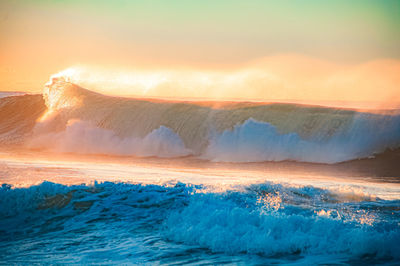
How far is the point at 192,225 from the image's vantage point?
20.6 feet

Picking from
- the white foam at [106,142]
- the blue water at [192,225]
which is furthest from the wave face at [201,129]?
the blue water at [192,225]

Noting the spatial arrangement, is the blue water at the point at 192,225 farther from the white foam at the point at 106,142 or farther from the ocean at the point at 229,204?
the white foam at the point at 106,142

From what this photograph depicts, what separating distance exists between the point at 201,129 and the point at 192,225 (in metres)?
11.3

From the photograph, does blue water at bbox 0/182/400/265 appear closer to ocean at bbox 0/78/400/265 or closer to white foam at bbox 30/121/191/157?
ocean at bbox 0/78/400/265

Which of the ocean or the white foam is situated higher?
the white foam

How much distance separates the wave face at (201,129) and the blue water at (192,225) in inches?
296

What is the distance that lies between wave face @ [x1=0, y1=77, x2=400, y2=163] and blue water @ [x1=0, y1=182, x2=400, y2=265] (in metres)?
7.53

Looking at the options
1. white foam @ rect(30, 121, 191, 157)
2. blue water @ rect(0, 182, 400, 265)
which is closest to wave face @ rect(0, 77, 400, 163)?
white foam @ rect(30, 121, 191, 157)

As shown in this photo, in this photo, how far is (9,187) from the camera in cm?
757

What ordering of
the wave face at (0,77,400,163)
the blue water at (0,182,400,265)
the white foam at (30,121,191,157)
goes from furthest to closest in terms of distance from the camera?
1. the white foam at (30,121,191,157)
2. the wave face at (0,77,400,163)
3. the blue water at (0,182,400,265)

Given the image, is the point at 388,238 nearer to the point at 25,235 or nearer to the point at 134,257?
the point at 134,257

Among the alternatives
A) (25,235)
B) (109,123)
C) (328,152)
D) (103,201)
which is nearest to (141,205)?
(103,201)

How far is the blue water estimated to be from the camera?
5.39m

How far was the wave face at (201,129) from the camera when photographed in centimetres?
1543
